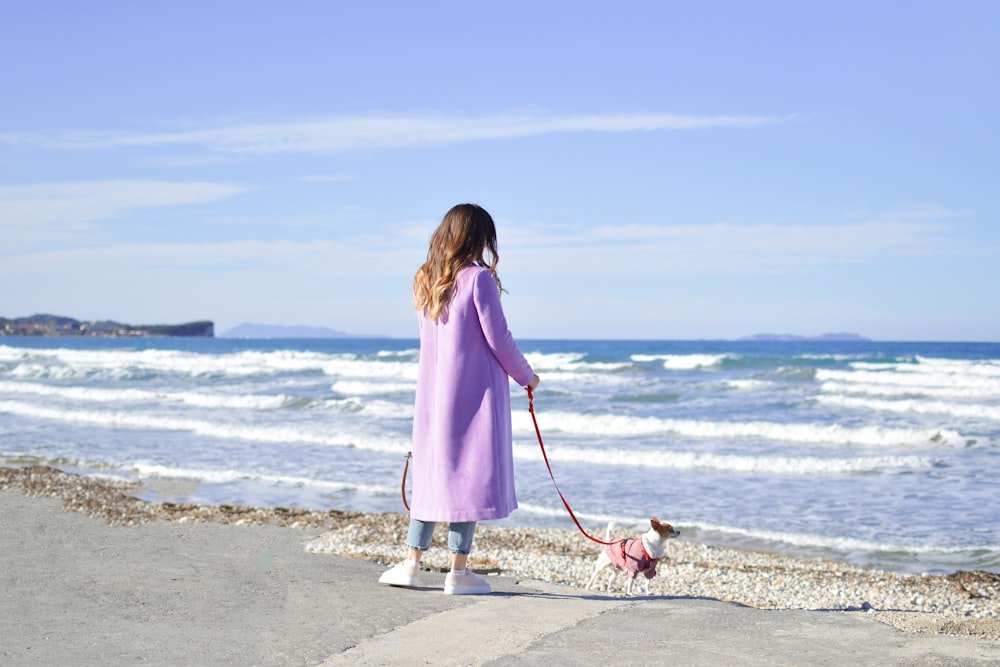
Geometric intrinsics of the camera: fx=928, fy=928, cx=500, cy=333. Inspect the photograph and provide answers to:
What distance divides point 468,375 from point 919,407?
1878cm

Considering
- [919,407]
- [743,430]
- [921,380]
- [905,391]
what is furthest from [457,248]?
[921,380]

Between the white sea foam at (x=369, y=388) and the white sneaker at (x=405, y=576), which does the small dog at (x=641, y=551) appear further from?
the white sea foam at (x=369, y=388)

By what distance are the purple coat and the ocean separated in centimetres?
401

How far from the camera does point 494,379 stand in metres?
4.43

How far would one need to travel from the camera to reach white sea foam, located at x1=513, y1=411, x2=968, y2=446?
1498 cm

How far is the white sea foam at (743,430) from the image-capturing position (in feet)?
49.2

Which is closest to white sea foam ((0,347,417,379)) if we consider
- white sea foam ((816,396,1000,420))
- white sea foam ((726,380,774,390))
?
white sea foam ((726,380,774,390))

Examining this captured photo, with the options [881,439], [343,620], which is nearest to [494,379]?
[343,620]

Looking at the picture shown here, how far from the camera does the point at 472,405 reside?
174 inches

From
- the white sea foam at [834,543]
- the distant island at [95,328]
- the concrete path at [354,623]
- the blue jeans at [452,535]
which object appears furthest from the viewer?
the distant island at [95,328]

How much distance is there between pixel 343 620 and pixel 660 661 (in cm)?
140

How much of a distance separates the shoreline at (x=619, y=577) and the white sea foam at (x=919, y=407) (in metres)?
13.5

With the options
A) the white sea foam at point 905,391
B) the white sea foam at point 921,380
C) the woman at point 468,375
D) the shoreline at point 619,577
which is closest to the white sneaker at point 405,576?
the woman at point 468,375

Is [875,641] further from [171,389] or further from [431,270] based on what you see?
[171,389]
